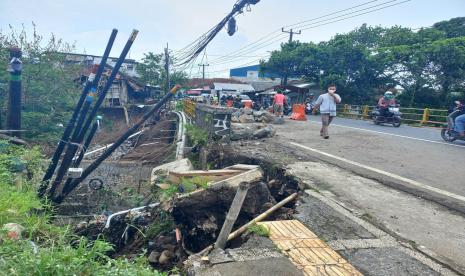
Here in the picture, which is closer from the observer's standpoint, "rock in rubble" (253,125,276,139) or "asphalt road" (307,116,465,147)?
"rock in rubble" (253,125,276,139)

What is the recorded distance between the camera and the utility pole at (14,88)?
651 centimetres

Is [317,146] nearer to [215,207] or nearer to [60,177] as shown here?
[215,207]

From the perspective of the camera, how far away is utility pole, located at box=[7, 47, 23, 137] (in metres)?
6.51

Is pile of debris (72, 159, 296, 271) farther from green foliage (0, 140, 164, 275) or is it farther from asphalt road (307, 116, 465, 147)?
asphalt road (307, 116, 465, 147)

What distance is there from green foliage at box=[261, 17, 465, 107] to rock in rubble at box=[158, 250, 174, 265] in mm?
25504

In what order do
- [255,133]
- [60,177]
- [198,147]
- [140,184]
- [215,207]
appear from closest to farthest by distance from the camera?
[215,207] → [60,177] → [140,184] → [198,147] → [255,133]

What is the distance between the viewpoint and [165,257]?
165 inches

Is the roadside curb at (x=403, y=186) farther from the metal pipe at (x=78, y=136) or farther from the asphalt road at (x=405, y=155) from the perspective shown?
the metal pipe at (x=78, y=136)

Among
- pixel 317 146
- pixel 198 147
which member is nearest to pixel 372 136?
pixel 317 146

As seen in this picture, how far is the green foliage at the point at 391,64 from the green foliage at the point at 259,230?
989 inches

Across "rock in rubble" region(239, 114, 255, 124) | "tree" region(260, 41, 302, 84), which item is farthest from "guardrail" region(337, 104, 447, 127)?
"rock in rubble" region(239, 114, 255, 124)

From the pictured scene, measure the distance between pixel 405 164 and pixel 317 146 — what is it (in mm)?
2512

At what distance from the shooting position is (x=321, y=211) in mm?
4078

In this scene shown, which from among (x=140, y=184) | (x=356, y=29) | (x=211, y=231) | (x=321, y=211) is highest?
(x=356, y=29)
